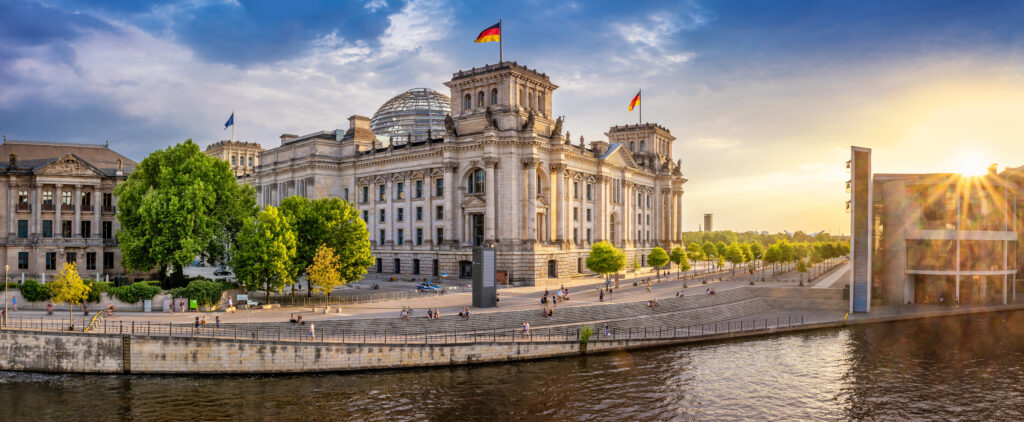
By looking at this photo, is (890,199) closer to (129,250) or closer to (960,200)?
(960,200)

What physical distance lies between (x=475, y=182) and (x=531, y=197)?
871 centimetres

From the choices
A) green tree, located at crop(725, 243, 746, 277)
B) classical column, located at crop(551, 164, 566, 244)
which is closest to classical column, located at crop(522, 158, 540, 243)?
classical column, located at crop(551, 164, 566, 244)

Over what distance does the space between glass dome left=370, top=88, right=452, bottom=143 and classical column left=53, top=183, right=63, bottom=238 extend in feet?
174

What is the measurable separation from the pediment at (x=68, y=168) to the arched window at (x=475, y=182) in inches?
1724

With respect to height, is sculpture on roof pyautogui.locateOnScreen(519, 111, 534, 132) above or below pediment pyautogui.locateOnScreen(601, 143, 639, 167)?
above

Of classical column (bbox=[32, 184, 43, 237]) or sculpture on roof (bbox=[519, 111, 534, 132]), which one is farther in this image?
sculpture on roof (bbox=[519, 111, 534, 132])

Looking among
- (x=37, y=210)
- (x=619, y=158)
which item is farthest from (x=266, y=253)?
(x=619, y=158)

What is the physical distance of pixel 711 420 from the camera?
3356cm

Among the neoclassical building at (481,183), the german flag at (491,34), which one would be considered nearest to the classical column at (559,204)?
the neoclassical building at (481,183)

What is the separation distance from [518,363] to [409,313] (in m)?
10.4

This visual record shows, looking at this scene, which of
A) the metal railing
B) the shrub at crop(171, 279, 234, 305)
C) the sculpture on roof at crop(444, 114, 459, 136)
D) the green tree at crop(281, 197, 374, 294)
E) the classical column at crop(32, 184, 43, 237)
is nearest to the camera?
the metal railing

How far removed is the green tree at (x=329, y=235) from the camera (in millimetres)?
61125

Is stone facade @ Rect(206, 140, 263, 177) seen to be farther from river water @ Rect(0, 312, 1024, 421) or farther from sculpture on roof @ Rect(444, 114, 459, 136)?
river water @ Rect(0, 312, 1024, 421)

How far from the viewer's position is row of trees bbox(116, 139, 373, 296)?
5625 cm
